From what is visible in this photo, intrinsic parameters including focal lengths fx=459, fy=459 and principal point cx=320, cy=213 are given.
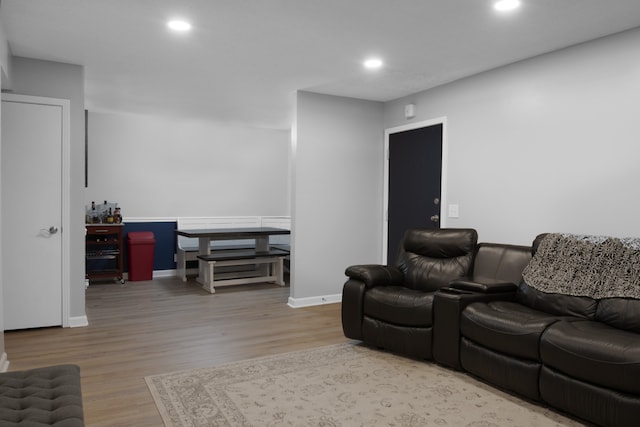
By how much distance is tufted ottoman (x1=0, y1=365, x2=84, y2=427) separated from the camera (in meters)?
1.55

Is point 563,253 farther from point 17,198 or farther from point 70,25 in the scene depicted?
point 17,198

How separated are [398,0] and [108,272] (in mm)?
5470

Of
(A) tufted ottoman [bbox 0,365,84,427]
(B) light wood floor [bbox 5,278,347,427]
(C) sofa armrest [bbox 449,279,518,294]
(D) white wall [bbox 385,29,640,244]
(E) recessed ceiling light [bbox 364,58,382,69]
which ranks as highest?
(E) recessed ceiling light [bbox 364,58,382,69]

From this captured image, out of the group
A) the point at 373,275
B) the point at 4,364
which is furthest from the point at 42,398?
the point at 373,275

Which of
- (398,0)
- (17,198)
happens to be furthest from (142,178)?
(398,0)

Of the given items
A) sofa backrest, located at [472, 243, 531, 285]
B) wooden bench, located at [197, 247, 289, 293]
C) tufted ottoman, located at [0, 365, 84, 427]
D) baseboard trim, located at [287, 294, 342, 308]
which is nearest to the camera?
tufted ottoman, located at [0, 365, 84, 427]

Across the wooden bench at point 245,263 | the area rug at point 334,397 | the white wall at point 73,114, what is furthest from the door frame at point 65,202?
the wooden bench at point 245,263

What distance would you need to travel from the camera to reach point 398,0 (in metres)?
2.85

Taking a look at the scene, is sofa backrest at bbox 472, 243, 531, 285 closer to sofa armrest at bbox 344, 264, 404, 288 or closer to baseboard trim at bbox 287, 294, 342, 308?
sofa armrest at bbox 344, 264, 404, 288

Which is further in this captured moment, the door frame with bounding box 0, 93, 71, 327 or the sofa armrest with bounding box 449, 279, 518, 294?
the door frame with bounding box 0, 93, 71, 327

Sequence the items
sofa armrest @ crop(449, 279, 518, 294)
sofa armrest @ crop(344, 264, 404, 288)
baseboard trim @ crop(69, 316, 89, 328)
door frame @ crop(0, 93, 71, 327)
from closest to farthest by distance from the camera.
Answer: sofa armrest @ crop(449, 279, 518, 294)
sofa armrest @ crop(344, 264, 404, 288)
door frame @ crop(0, 93, 71, 327)
baseboard trim @ crop(69, 316, 89, 328)

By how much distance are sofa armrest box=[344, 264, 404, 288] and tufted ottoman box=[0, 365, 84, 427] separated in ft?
7.48

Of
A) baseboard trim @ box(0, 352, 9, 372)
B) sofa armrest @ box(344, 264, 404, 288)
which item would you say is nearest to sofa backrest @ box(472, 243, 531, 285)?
sofa armrest @ box(344, 264, 404, 288)

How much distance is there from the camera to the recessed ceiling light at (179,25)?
126 inches
